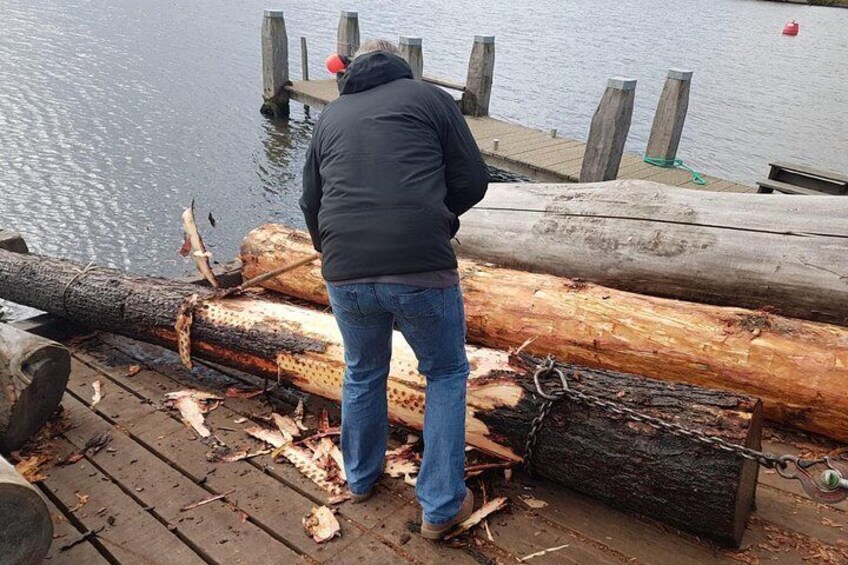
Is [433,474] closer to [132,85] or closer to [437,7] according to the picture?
[132,85]

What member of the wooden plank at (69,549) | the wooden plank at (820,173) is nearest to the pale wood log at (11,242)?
the wooden plank at (69,549)

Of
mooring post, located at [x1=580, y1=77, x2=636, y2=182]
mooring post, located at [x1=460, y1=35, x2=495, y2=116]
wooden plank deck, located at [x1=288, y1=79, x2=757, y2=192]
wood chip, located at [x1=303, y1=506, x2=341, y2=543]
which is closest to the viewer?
wood chip, located at [x1=303, y1=506, x2=341, y2=543]

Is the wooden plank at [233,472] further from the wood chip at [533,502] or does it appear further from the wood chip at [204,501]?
the wood chip at [533,502]

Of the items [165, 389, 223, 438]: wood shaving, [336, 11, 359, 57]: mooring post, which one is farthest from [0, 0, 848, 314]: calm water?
[165, 389, 223, 438]: wood shaving

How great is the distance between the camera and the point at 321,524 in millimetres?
3344

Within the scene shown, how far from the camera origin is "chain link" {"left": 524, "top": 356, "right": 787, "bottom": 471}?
274 cm

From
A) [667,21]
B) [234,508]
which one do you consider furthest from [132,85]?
[667,21]

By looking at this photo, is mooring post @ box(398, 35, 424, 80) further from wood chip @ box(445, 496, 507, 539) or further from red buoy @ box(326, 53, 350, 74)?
wood chip @ box(445, 496, 507, 539)

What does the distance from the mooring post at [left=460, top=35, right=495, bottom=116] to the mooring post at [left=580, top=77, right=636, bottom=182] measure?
411cm

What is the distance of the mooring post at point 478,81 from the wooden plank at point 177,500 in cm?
937

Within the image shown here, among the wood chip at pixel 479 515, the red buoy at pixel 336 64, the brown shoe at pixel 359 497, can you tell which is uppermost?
the red buoy at pixel 336 64

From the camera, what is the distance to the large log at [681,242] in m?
4.52

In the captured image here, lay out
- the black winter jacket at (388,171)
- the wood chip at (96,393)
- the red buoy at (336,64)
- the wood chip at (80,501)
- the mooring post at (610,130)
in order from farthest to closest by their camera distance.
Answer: the mooring post at (610,130) → the wood chip at (96,393) → the red buoy at (336,64) → the wood chip at (80,501) → the black winter jacket at (388,171)

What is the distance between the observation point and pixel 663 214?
16.9 ft
